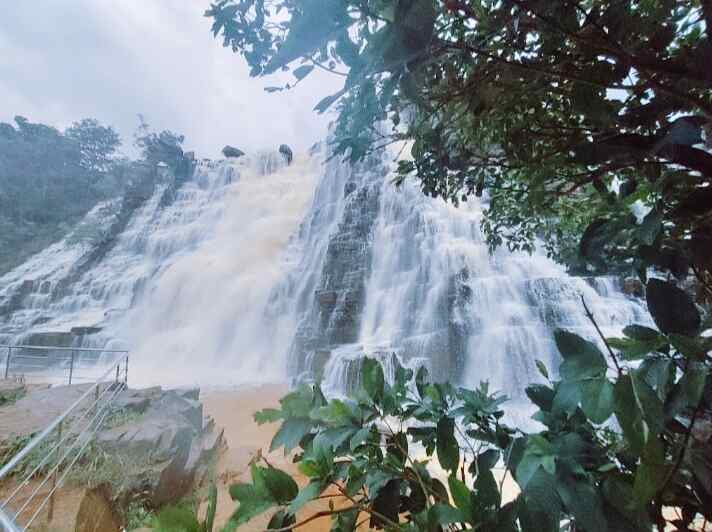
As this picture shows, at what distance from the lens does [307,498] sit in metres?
0.37

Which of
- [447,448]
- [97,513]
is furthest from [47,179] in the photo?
A: [447,448]

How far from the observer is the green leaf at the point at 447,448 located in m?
0.45

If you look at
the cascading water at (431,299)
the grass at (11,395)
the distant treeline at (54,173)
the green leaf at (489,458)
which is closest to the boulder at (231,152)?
the distant treeline at (54,173)

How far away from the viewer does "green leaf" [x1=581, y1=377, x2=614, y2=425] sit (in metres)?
0.31

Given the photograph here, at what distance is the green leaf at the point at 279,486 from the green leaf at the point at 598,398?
1.06ft

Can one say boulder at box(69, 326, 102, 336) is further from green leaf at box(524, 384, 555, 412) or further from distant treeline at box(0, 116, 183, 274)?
green leaf at box(524, 384, 555, 412)

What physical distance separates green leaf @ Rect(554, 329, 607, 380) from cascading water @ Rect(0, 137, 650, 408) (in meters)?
3.64

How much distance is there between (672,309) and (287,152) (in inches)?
725

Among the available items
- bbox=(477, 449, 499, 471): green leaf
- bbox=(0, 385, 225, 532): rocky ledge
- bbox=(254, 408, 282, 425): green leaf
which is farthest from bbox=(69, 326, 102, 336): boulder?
bbox=(477, 449, 499, 471): green leaf

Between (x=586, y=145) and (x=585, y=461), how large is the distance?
0.40 meters

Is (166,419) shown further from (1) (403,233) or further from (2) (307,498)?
(1) (403,233)

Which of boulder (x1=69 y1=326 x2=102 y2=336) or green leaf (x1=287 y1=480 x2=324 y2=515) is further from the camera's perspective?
boulder (x1=69 y1=326 x2=102 y2=336)

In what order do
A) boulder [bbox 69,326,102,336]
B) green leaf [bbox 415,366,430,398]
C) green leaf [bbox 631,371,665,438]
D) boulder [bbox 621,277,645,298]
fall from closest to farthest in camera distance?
green leaf [bbox 631,371,665,438]
boulder [bbox 621,277,645,298]
green leaf [bbox 415,366,430,398]
boulder [bbox 69,326,102,336]

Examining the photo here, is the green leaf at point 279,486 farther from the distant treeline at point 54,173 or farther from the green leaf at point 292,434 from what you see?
the distant treeline at point 54,173
